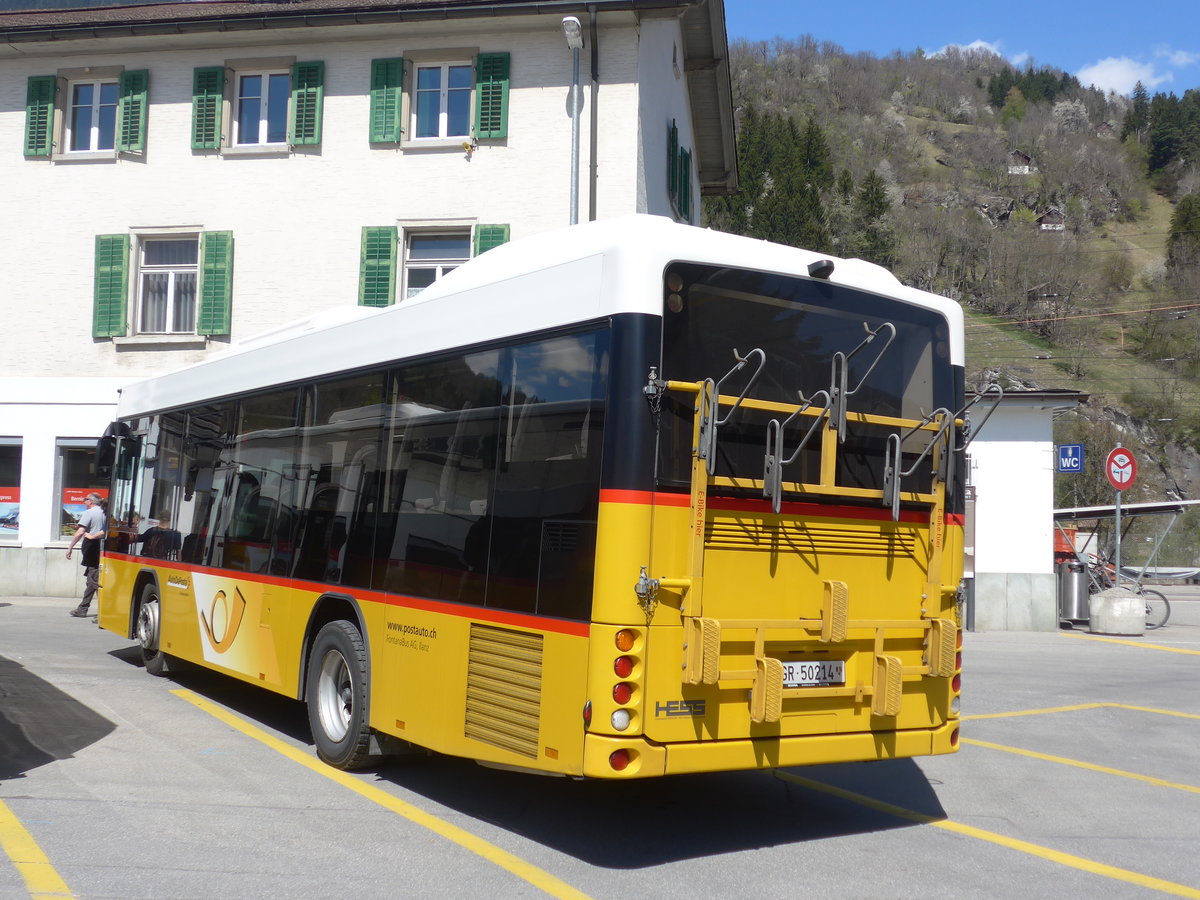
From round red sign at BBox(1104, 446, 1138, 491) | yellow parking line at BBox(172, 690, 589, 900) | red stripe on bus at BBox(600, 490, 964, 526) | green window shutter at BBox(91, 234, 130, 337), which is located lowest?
yellow parking line at BBox(172, 690, 589, 900)

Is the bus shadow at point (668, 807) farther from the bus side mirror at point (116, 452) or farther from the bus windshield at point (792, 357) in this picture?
the bus side mirror at point (116, 452)

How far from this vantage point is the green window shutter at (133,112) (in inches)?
856

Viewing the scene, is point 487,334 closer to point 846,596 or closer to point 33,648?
point 846,596

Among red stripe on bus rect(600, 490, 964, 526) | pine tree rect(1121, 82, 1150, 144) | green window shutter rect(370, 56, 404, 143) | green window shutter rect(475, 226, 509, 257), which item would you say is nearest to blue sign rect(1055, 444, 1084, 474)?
green window shutter rect(475, 226, 509, 257)

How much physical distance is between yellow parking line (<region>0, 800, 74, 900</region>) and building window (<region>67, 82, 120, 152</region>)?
18.9 meters

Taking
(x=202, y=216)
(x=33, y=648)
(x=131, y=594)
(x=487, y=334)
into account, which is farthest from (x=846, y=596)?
(x=202, y=216)

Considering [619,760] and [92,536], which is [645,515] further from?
[92,536]

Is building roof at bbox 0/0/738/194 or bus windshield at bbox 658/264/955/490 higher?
building roof at bbox 0/0/738/194

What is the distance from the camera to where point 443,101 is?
21094mm

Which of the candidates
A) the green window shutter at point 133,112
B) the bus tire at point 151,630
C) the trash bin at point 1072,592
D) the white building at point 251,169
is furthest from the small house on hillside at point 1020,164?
the bus tire at point 151,630

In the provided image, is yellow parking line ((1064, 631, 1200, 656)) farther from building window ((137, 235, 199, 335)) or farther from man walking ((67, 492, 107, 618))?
building window ((137, 235, 199, 335))

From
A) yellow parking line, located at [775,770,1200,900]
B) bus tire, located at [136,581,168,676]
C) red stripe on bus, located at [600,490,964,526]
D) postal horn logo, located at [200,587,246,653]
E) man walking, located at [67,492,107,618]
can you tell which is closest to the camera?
red stripe on bus, located at [600,490,964,526]

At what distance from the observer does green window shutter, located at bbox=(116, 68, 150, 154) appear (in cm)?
2175

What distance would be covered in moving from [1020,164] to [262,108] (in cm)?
9670
